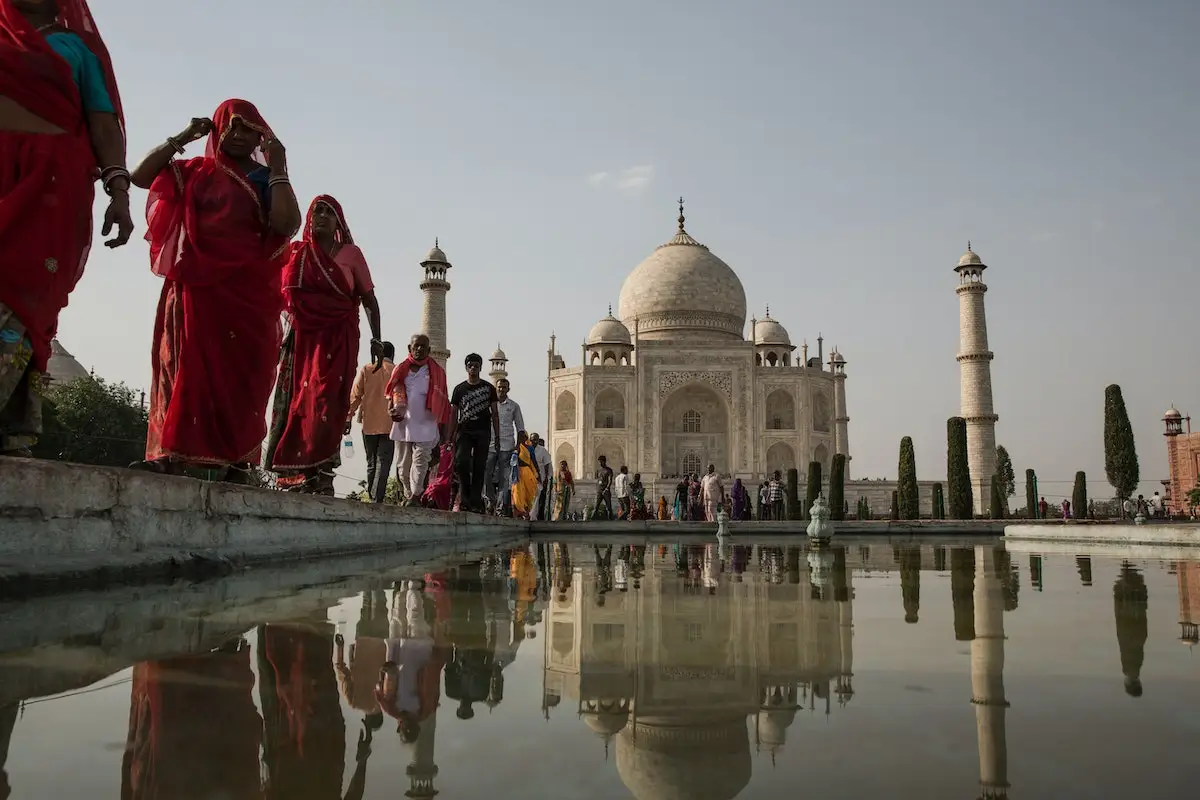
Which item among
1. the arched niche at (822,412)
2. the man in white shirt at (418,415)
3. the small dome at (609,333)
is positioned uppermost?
the small dome at (609,333)

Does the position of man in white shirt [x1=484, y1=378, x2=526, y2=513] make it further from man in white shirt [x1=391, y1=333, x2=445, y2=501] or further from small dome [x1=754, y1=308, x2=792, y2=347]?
small dome [x1=754, y1=308, x2=792, y2=347]

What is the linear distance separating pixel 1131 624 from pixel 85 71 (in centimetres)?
316

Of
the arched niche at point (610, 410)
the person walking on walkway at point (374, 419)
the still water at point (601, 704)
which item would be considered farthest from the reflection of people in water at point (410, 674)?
the arched niche at point (610, 410)

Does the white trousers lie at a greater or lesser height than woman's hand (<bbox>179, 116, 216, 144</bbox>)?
lesser

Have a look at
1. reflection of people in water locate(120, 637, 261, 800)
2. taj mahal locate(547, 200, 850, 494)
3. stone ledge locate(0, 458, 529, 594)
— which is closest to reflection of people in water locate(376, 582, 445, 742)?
reflection of people in water locate(120, 637, 261, 800)

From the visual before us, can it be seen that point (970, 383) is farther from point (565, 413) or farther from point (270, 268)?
point (270, 268)

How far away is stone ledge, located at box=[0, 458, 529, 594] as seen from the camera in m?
1.96

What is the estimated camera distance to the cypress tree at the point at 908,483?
21.9 m

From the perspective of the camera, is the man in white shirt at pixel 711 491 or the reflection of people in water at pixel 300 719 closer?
the reflection of people in water at pixel 300 719

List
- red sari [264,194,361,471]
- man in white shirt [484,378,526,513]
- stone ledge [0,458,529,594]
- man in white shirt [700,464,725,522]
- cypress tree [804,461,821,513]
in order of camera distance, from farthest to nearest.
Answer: cypress tree [804,461,821,513], man in white shirt [700,464,725,522], man in white shirt [484,378,526,513], red sari [264,194,361,471], stone ledge [0,458,529,594]

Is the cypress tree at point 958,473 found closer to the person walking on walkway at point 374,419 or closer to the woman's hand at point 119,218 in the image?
the person walking on walkway at point 374,419

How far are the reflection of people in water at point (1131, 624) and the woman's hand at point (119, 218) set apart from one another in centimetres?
279

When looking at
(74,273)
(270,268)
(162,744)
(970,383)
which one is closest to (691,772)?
(162,744)

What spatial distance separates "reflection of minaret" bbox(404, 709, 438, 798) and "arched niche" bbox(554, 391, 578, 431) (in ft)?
99.8
